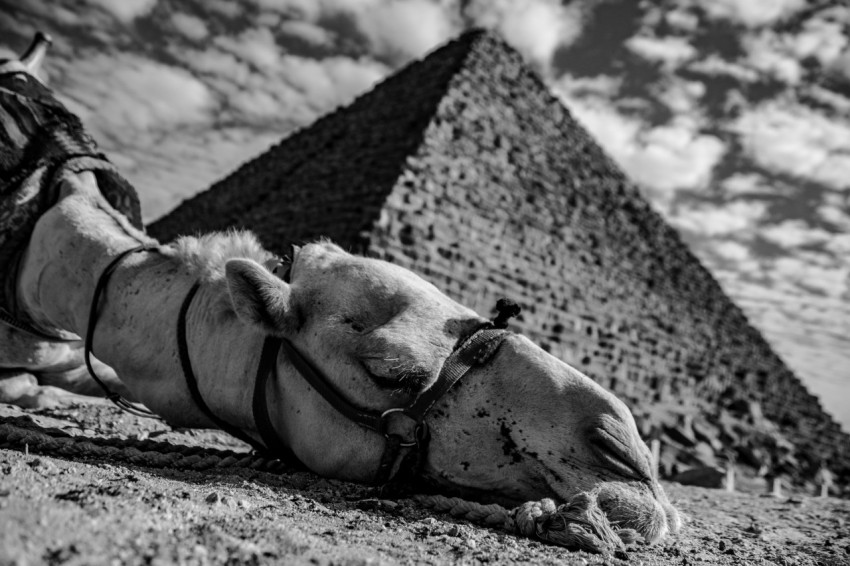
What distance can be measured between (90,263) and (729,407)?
877 inches

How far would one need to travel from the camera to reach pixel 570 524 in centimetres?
127

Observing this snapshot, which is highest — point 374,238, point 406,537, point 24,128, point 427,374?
point 374,238

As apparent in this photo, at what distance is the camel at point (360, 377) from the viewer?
138cm

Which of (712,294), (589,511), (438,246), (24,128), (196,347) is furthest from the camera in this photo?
(712,294)

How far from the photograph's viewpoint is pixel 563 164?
18.8 m

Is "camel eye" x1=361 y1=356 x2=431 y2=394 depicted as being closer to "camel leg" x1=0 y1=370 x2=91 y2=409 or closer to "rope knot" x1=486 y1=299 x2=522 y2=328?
"rope knot" x1=486 y1=299 x2=522 y2=328

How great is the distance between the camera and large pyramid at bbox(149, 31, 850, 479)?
39.8 feet

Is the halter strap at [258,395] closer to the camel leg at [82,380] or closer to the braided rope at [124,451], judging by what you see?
the braided rope at [124,451]

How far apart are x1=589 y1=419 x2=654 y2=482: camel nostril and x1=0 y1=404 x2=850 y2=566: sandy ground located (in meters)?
0.20

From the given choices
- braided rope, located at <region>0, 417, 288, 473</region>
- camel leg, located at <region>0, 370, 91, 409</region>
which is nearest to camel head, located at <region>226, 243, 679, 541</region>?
braided rope, located at <region>0, 417, 288, 473</region>

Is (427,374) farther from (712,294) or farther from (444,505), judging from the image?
(712,294)

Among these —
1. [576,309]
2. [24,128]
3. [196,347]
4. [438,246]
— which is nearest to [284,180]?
[438,246]

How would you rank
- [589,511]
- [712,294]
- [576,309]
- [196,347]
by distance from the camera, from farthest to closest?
[712,294] < [576,309] < [196,347] < [589,511]

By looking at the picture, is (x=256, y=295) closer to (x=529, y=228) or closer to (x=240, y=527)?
(x=240, y=527)
